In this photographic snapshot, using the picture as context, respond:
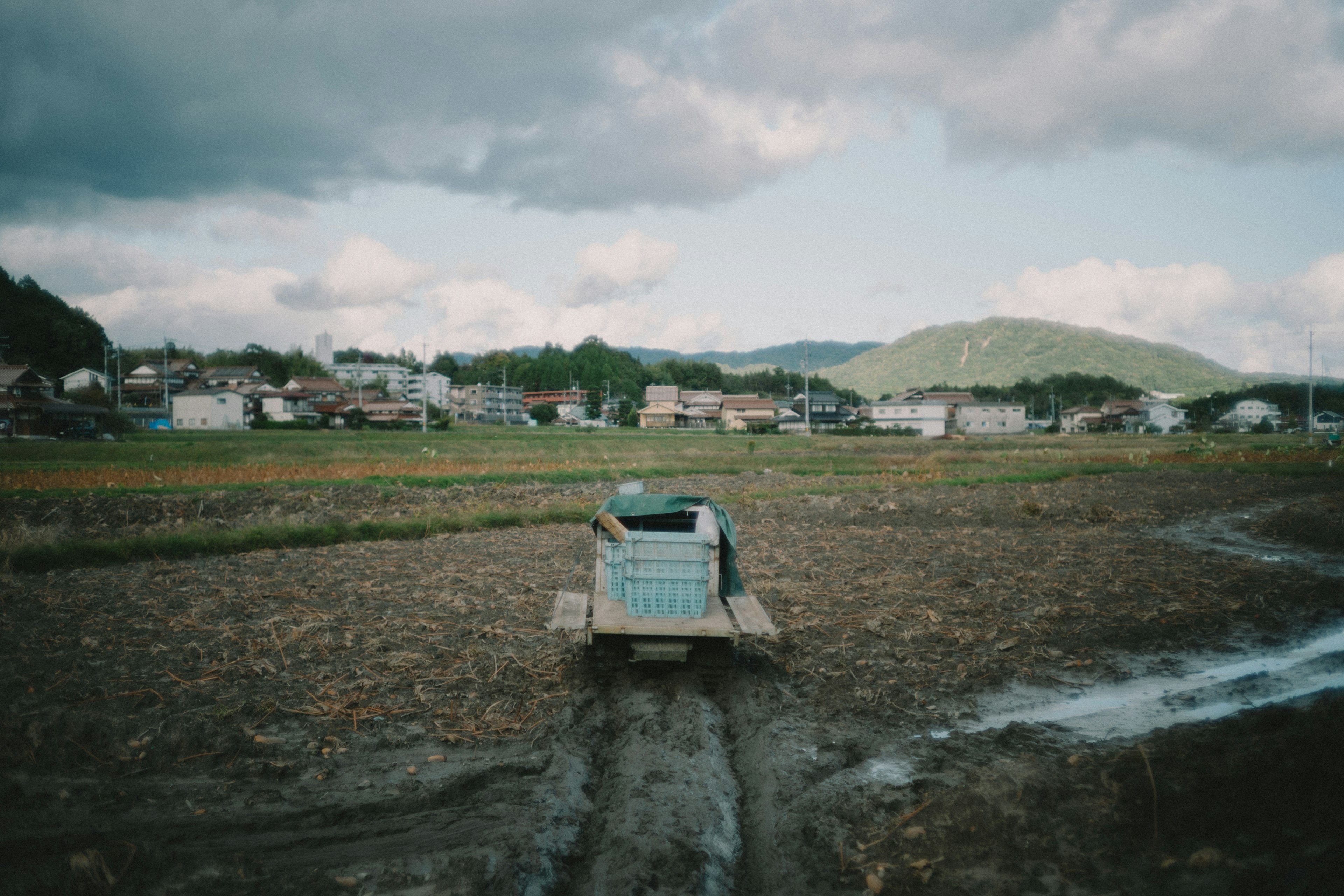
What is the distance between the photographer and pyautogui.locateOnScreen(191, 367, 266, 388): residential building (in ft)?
315

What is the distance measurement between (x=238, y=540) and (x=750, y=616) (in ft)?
40.3

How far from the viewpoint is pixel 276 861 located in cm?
374

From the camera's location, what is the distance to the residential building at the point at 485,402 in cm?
12131

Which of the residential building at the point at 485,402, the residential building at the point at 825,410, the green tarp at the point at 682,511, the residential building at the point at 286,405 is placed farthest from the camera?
the residential building at the point at 485,402

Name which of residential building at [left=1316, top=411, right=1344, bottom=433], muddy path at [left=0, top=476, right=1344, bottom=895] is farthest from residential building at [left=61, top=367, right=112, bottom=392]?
residential building at [left=1316, top=411, right=1344, bottom=433]

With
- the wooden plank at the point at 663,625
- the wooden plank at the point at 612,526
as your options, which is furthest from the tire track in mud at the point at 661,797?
the wooden plank at the point at 612,526

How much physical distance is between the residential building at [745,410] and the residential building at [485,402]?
3765 centimetres

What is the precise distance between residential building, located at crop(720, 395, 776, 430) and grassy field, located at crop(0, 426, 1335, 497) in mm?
36170

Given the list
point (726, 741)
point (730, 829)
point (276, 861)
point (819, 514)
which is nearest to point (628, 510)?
point (726, 741)

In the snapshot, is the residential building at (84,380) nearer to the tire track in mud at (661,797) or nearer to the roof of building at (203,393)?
the roof of building at (203,393)

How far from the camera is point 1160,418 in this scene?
95.1 m

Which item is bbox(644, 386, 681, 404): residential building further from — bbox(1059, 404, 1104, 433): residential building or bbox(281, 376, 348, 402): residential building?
bbox(1059, 404, 1104, 433): residential building

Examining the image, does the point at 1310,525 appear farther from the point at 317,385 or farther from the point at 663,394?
the point at 317,385

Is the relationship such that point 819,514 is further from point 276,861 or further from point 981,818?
point 276,861
